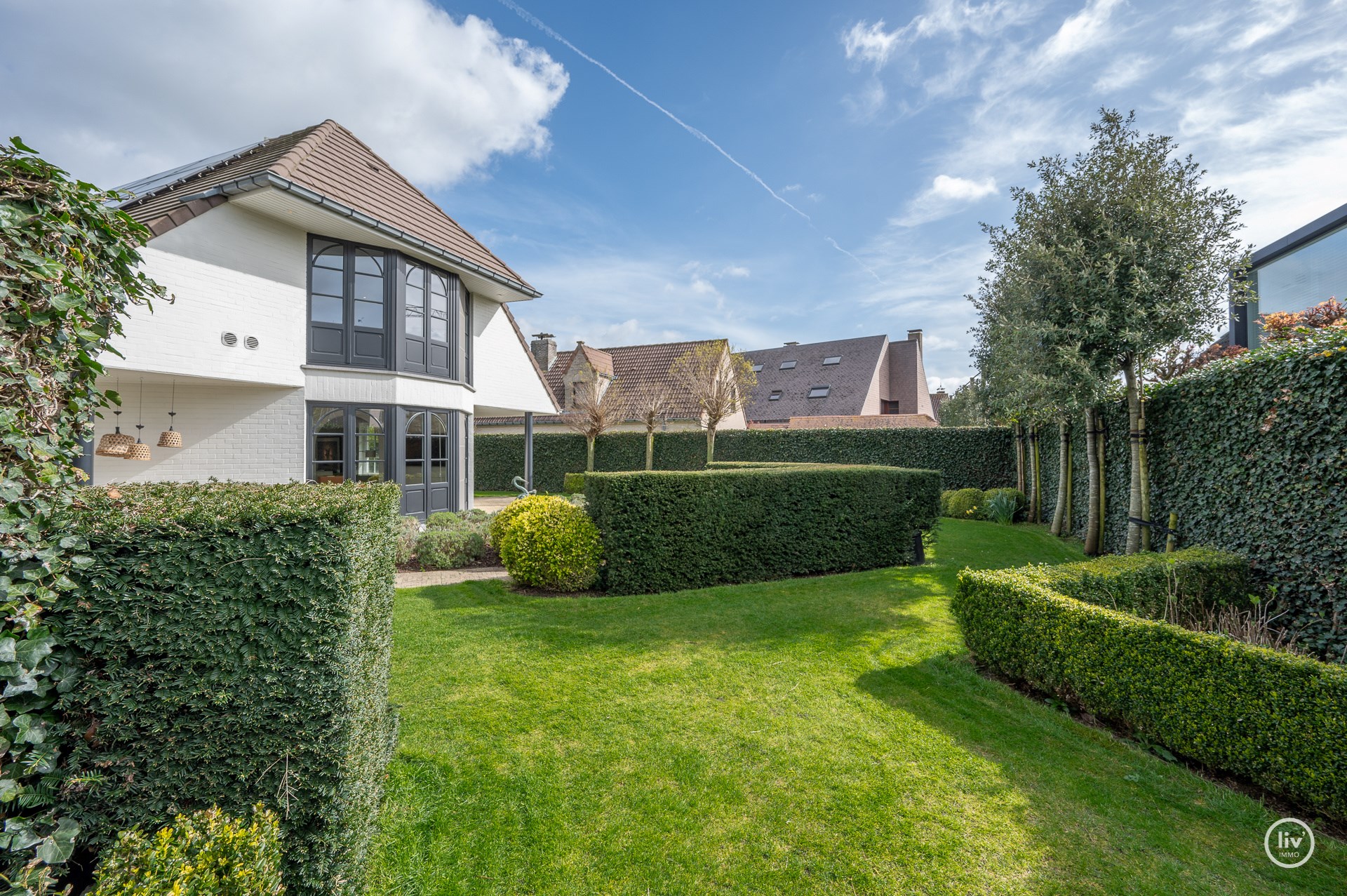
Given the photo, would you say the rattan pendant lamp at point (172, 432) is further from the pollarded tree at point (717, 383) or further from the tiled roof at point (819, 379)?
the tiled roof at point (819, 379)

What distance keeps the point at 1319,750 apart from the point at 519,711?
16.7 feet

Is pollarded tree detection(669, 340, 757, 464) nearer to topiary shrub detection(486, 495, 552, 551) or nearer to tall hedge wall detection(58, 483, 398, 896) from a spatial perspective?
topiary shrub detection(486, 495, 552, 551)

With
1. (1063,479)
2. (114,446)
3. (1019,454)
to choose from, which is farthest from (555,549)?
(1019,454)

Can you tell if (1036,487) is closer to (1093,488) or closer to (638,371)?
(1093,488)

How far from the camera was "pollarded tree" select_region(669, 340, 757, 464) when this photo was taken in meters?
18.9

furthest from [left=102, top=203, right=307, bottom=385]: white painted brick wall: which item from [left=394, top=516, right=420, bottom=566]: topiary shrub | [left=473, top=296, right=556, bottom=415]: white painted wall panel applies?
[left=473, top=296, right=556, bottom=415]: white painted wall panel

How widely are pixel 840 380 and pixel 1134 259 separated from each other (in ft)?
74.6

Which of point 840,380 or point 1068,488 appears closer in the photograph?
point 1068,488

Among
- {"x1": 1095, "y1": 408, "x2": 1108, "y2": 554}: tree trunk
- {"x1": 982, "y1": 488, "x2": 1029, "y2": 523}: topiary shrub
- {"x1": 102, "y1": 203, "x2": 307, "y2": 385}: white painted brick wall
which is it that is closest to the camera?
{"x1": 102, "y1": 203, "x2": 307, "y2": 385}: white painted brick wall

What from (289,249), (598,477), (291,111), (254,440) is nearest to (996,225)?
(598,477)

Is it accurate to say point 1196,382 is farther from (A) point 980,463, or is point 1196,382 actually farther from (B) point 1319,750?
(A) point 980,463

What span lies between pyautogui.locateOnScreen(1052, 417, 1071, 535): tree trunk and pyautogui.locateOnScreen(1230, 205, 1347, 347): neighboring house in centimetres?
521

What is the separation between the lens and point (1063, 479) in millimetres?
12211

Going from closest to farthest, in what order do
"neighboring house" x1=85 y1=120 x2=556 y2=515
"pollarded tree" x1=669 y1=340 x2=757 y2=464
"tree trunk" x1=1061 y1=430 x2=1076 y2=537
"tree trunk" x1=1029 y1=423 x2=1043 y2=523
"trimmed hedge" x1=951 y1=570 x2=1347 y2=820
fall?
"trimmed hedge" x1=951 y1=570 x2=1347 y2=820 < "neighboring house" x1=85 y1=120 x2=556 y2=515 < "tree trunk" x1=1061 y1=430 x2=1076 y2=537 < "tree trunk" x1=1029 y1=423 x2=1043 y2=523 < "pollarded tree" x1=669 y1=340 x2=757 y2=464
